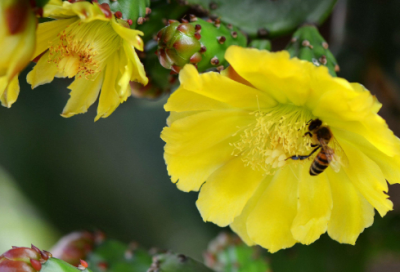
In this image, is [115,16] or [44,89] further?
[44,89]

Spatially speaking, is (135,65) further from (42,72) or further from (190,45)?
(42,72)

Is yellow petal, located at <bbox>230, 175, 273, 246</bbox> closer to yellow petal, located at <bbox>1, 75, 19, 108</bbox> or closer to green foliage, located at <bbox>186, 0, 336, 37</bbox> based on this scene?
green foliage, located at <bbox>186, 0, 336, 37</bbox>

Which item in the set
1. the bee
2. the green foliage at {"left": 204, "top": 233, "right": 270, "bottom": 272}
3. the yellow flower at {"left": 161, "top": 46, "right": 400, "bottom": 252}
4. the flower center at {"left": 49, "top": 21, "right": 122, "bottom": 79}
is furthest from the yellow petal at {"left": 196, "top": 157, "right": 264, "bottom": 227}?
the green foliage at {"left": 204, "top": 233, "right": 270, "bottom": 272}

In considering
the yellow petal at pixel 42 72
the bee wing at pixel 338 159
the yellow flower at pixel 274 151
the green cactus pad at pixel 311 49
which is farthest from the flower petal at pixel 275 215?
the yellow petal at pixel 42 72

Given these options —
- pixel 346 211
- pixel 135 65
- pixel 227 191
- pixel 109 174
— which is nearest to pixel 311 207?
pixel 346 211

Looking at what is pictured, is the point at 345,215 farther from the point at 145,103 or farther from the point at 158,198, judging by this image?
the point at 145,103

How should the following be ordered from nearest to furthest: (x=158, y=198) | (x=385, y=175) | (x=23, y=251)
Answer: (x=23, y=251) → (x=385, y=175) → (x=158, y=198)

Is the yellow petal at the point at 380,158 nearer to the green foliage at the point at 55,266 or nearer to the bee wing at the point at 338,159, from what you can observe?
the bee wing at the point at 338,159

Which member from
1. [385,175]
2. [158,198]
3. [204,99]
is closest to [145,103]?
[158,198]
